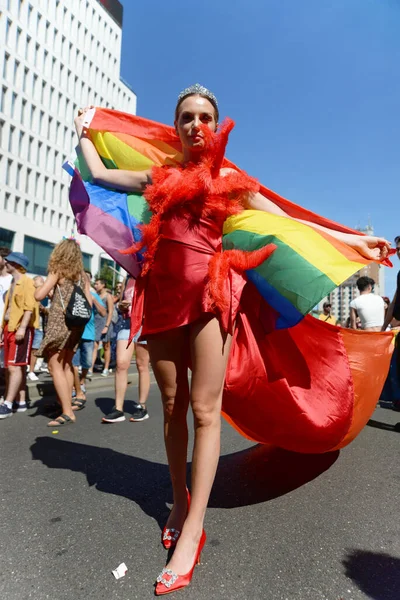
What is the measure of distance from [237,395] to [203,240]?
0.83 meters

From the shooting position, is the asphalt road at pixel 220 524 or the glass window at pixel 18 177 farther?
the glass window at pixel 18 177

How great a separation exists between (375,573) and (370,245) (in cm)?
147

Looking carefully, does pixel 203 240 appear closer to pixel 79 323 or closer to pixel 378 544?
pixel 378 544

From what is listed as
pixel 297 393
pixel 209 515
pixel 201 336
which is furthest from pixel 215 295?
pixel 209 515

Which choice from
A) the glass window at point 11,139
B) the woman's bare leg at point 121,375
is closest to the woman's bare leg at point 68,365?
the woman's bare leg at point 121,375

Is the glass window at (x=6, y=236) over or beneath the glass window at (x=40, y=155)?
beneath

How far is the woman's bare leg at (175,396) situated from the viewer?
213 centimetres

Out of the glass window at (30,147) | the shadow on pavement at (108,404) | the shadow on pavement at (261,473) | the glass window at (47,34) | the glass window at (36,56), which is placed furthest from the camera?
the glass window at (47,34)

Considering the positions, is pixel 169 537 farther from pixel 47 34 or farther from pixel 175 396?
pixel 47 34

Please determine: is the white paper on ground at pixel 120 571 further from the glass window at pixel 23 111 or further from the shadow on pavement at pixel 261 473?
the glass window at pixel 23 111

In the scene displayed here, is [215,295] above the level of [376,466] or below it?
above

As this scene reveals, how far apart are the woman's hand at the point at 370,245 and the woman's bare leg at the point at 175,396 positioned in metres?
0.96

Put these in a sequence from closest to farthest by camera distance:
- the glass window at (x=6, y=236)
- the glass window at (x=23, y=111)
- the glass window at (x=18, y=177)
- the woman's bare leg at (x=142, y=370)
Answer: the woman's bare leg at (x=142, y=370) < the glass window at (x=6, y=236) < the glass window at (x=18, y=177) < the glass window at (x=23, y=111)

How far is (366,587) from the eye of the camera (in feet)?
5.75
